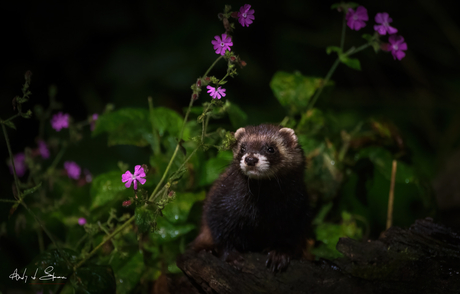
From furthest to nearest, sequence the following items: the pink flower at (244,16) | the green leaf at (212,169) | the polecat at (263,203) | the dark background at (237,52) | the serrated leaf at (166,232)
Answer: the dark background at (237,52)
the green leaf at (212,169)
the serrated leaf at (166,232)
the polecat at (263,203)
the pink flower at (244,16)

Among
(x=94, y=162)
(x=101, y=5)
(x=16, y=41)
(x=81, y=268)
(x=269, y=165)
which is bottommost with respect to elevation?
(x=94, y=162)

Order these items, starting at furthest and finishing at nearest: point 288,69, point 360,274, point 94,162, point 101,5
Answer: point 288,69 < point 101,5 < point 94,162 < point 360,274

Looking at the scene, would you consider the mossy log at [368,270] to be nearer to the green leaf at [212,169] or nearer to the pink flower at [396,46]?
the green leaf at [212,169]

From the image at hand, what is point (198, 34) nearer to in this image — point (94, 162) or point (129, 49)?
point (129, 49)

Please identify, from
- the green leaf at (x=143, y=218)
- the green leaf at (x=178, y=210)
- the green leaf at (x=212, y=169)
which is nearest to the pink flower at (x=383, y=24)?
the green leaf at (x=212, y=169)

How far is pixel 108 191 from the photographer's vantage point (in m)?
2.75

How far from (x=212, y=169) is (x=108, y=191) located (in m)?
0.79

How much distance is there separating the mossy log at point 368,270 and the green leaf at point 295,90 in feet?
4.35

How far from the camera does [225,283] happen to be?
2.17 m

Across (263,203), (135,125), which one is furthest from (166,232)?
(135,125)

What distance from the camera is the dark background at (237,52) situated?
4664 mm

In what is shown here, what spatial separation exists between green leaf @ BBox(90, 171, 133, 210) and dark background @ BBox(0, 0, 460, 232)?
6.14 ft

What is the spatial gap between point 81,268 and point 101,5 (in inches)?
149

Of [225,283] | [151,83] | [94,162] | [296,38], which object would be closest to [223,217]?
[225,283]
